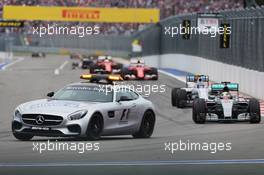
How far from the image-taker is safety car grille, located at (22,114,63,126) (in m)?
15.9

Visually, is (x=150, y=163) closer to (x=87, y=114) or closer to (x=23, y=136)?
(x=87, y=114)

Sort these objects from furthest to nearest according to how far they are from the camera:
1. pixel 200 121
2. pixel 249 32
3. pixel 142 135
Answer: pixel 249 32 → pixel 200 121 → pixel 142 135

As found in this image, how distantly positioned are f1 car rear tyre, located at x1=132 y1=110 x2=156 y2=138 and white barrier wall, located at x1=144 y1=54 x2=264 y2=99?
42.2 feet

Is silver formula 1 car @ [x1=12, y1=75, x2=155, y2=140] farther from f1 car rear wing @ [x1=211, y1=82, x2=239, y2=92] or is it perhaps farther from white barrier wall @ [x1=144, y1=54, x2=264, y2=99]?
white barrier wall @ [x1=144, y1=54, x2=264, y2=99]

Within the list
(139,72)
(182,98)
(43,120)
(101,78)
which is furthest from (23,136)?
(139,72)

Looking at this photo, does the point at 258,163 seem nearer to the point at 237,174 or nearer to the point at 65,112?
the point at 237,174

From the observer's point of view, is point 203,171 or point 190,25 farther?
point 190,25

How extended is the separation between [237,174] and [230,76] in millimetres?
26650

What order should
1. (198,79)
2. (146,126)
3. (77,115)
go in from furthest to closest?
(198,79) → (146,126) → (77,115)

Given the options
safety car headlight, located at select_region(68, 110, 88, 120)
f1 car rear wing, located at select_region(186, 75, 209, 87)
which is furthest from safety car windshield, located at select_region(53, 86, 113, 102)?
f1 car rear wing, located at select_region(186, 75, 209, 87)

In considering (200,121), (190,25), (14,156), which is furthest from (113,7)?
(14,156)

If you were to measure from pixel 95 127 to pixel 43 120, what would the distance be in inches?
36.9

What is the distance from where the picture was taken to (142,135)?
17.8 meters

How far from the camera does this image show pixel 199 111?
21.2m
